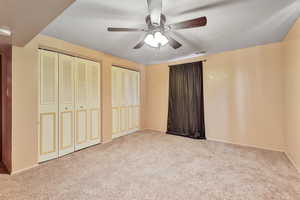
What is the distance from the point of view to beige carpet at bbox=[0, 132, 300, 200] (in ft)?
5.39

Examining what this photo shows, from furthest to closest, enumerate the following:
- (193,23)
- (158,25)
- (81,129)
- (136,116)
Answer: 1. (136,116)
2. (81,129)
3. (158,25)
4. (193,23)

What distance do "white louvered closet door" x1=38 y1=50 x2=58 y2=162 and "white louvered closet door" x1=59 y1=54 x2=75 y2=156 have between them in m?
0.09

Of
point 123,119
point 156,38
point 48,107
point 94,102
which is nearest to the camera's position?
point 156,38

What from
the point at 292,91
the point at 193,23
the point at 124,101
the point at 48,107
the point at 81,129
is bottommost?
the point at 81,129

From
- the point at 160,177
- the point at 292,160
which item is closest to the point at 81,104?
the point at 160,177

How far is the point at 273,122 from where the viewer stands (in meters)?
2.94

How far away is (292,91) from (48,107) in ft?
13.9

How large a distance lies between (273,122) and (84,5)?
395 cm

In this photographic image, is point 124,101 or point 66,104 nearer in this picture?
point 66,104

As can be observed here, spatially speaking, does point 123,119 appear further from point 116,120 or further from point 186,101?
point 186,101

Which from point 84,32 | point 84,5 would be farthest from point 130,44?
point 84,5

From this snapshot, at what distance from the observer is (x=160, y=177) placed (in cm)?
199

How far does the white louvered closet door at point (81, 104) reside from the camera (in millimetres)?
3004

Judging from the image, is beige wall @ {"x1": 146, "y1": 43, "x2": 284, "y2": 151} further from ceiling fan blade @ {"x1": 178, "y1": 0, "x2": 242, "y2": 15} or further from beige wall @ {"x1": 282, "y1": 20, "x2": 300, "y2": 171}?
ceiling fan blade @ {"x1": 178, "y1": 0, "x2": 242, "y2": 15}
